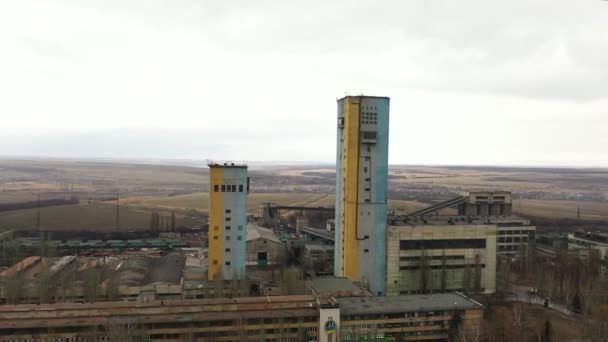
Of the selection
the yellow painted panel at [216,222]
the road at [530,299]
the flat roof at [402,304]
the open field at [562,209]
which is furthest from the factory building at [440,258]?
the open field at [562,209]

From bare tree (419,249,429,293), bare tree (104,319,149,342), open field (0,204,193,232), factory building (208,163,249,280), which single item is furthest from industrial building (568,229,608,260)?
open field (0,204,193,232)

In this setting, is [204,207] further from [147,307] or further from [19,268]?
[147,307]

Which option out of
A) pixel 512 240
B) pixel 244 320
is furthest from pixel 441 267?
pixel 512 240

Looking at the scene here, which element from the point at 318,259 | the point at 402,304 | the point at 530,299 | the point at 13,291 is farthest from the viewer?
the point at 318,259

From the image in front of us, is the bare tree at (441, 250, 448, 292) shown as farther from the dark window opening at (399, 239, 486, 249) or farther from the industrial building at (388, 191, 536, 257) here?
the industrial building at (388, 191, 536, 257)

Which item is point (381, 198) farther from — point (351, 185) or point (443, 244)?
point (443, 244)
